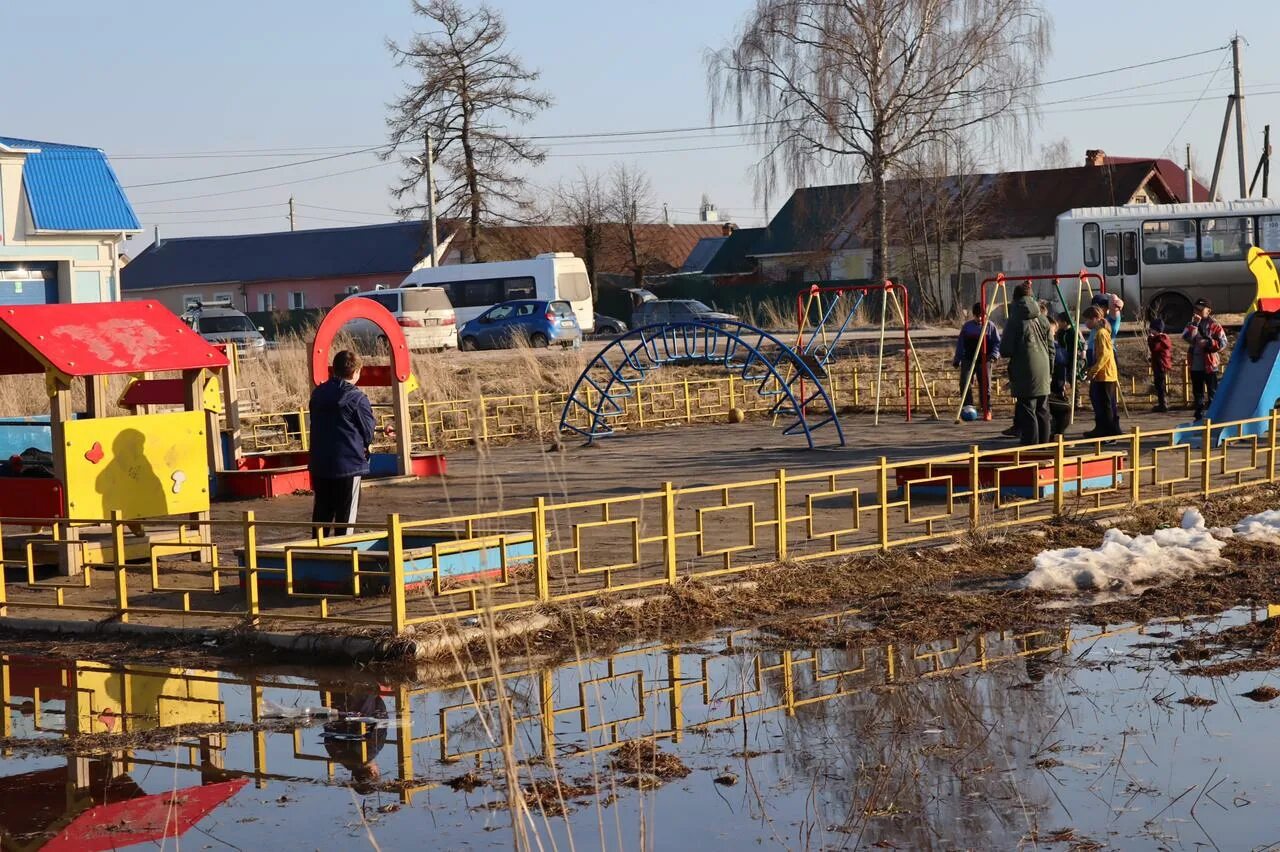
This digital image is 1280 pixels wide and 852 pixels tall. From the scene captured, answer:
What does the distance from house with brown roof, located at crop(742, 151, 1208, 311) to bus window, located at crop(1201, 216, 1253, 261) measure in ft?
31.5

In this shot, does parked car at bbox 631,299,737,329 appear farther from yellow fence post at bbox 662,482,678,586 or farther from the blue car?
yellow fence post at bbox 662,482,678,586

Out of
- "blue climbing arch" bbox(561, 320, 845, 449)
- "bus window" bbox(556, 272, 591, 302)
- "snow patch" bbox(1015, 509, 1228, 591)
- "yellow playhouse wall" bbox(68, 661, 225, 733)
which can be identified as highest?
"bus window" bbox(556, 272, 591, 302)

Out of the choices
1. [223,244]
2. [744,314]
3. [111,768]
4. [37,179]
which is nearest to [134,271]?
[223,244]

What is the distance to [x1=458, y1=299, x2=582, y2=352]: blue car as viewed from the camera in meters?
36.0

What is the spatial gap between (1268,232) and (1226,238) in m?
0.84

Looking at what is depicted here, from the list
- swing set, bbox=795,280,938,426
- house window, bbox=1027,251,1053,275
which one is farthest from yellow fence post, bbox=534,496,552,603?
house window, bbox=1027,251,1053,275

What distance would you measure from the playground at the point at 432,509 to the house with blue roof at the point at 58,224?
30.4ft

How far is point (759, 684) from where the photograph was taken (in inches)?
316

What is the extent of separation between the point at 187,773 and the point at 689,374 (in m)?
22.1

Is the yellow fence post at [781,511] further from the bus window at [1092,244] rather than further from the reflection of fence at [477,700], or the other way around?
the bus window at [1092,244]

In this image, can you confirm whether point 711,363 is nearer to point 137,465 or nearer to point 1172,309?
point 1172,309

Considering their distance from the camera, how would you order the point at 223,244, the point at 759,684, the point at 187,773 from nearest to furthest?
the point at 187,773
the point at 759,684
the point at 223,244

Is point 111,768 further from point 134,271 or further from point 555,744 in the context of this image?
point 134,271

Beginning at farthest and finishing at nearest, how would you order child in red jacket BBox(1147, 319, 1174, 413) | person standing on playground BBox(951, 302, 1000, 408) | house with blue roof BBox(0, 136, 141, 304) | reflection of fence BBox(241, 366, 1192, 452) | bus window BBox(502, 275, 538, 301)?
bus window BBox(502, 275, 538, 301) < house with blue roof BBox(0, 136, 141, 304) < reflection of fence BBox(241, 366, 1192, 452) < child in red jacket BBox(1147, 319, 1174, 413) < person standing on playground BBox(951, 302, 1000, 408)
